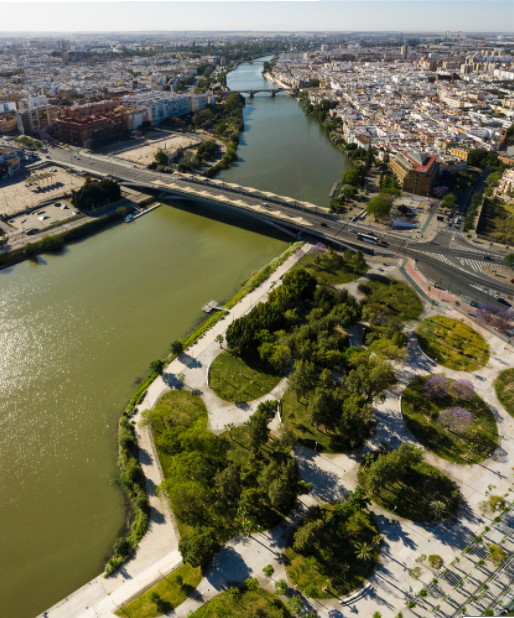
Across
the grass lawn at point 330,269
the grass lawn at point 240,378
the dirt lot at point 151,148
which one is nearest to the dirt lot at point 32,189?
the dirt lot at point 151,148

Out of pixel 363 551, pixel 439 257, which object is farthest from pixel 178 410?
pixel 439 257

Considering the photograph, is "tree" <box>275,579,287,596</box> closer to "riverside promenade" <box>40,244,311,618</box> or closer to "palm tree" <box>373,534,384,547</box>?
"riverside promenade" <box>40,244,311,618</box>

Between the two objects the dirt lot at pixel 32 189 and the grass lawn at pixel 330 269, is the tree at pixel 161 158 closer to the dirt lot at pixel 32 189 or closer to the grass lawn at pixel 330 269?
the dirt lot at pixel 32 189

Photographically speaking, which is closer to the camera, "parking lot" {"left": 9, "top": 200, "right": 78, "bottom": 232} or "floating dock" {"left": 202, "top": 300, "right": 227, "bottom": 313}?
"floating dock" {"left": 202, "top": 300, "right": 227, "bottom": 313}

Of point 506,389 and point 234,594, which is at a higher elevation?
point 506,389

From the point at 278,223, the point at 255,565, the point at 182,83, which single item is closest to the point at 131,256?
the point at 278,223

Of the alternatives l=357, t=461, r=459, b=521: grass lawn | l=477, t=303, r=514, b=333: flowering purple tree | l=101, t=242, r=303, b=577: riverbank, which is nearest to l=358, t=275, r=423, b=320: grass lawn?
→ l=477, t=303, r=514, b=333: flowering purple tree

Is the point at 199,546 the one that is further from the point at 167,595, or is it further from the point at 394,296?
the point at 394,296
